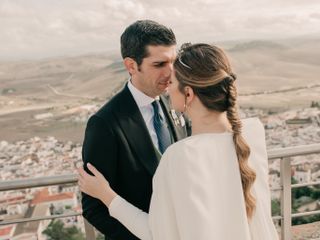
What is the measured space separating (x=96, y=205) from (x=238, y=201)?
550mm

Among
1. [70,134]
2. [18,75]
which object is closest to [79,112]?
[18,75]

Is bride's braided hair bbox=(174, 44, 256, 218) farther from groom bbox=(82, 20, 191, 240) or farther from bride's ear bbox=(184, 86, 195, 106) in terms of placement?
groom bbox=(82, 20, 191, 240)

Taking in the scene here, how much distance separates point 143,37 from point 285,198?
4.92ft

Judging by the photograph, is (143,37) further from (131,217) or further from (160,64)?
(131,217)

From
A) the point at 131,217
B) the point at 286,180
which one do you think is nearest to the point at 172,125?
the point at 131,217

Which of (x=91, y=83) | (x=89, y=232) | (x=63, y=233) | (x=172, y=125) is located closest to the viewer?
(x=172, y=125)

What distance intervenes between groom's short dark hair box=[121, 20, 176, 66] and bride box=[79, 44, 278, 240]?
0.28 m

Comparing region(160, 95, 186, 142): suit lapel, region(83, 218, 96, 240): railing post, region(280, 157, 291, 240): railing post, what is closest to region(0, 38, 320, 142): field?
region(280, 157, 291, 240): railing post

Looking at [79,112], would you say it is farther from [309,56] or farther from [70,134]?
[309,56]

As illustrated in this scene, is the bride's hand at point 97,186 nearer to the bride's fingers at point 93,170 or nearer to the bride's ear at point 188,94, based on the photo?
the bride's fingers at point 93,170

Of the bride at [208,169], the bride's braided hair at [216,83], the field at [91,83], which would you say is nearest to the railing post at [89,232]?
the bride at [208,169]

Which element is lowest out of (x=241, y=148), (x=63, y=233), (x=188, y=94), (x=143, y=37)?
(x=63, y=233)

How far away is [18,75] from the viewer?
24.5 metres

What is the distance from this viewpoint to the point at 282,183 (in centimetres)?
245
